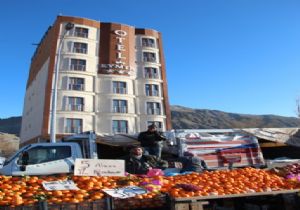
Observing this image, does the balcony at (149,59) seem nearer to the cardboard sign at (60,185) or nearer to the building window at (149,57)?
the building window at (149,57)

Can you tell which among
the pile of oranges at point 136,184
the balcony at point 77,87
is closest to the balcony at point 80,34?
the balcony at point 77,87

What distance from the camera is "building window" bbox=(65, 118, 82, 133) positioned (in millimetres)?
33747

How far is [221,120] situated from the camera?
14575 centimetres

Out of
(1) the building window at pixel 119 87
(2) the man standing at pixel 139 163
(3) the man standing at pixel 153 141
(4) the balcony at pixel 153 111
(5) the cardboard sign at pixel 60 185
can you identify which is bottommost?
(5) the cardboard sign at pixel 60 185

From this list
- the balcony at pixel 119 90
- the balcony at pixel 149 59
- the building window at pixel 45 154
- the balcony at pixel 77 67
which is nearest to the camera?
the building window at pixel 45 154

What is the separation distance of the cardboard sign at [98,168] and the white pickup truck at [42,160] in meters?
4.45

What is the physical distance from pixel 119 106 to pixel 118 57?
615cm

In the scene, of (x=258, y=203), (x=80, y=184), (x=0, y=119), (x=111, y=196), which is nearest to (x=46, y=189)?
(x=80, y=184)

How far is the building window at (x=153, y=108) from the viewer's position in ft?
125

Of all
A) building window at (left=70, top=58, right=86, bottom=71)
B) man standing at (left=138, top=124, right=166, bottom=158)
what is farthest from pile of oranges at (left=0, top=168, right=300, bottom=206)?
building window at (left=70, top=58, right=86, bottom=71)

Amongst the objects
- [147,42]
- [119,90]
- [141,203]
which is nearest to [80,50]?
[119,90]

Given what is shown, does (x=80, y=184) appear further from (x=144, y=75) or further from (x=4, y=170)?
(x=144, y=75)

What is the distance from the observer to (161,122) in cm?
3806

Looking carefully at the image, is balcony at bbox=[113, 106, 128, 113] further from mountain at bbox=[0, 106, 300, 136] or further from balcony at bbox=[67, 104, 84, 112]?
mountain at bbox=[0, 106, 300, 136]
